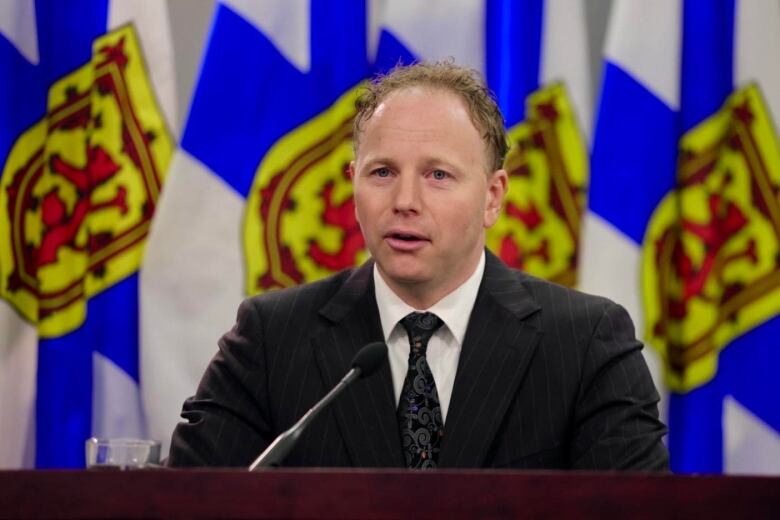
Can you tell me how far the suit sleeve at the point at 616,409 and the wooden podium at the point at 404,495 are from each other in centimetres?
87

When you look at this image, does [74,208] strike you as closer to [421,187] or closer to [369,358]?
[421,187]

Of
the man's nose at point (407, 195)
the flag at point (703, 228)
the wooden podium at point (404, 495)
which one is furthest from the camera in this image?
the flag at point (703, 228)

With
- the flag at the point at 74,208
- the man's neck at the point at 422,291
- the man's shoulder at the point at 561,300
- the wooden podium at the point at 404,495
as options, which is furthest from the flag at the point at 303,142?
the wooden podium at the point at 404,495

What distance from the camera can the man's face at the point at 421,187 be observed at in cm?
→ 233

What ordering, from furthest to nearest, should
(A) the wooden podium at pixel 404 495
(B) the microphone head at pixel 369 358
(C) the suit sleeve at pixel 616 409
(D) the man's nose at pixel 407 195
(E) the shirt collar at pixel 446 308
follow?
1. (E) the shirt collar at pixel 446 308
2. (D) the man's nose at pixel 407 195
3. (C) the suit sleeve at pixel 616 409
4. (B) the microphone head at pixel 369 358
5. (A) the wooden podium at pixel 404 495

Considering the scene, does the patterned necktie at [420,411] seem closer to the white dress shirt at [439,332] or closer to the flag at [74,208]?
the white dress shirt at [439,332]

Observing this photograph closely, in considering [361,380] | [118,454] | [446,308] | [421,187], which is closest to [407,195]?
[421,187]

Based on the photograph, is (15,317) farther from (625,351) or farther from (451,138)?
(625,351)

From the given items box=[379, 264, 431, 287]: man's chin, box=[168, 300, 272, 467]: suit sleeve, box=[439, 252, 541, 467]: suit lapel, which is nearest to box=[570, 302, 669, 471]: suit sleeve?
box=[439, 252, 541, 467]: suit lapel

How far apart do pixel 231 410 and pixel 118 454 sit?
27.3 inches

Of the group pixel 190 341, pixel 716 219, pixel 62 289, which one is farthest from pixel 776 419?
pixel 62 289

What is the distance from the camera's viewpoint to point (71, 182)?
3334mm

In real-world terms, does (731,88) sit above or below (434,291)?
above

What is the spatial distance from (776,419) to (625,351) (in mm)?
1083
